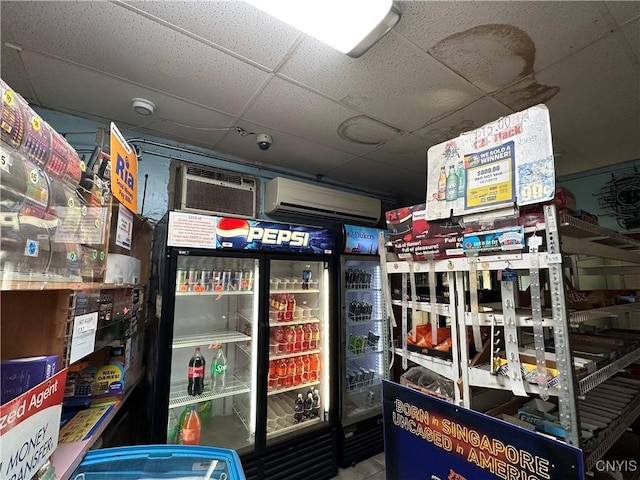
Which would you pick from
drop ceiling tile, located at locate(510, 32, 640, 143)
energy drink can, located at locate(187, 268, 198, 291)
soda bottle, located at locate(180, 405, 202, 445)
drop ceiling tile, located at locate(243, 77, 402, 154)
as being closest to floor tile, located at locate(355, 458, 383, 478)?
soda bottle, located at locate(180, 405, 202, 445)

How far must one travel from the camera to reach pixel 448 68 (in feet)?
5.92

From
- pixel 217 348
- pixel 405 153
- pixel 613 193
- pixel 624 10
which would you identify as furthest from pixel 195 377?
pixel 613 193

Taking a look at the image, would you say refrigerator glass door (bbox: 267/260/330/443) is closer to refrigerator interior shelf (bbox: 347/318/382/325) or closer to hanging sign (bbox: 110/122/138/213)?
refrigerator interior shelf (bbox: 347/318/382/325)

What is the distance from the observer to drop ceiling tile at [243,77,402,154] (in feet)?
6.79

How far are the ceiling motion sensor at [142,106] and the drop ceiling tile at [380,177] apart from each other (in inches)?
77.9

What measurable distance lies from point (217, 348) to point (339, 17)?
2663 mm

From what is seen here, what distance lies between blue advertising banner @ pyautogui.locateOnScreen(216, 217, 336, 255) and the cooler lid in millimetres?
1361

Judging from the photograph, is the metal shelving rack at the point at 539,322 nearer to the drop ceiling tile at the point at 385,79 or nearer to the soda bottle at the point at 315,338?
the drop ceiling tile at the point at 385,79

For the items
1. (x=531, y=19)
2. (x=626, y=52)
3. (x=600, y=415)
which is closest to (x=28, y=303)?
(x=531, y=19)

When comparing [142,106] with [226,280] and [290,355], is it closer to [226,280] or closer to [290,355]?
[226,280]

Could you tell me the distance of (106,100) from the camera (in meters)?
2.12

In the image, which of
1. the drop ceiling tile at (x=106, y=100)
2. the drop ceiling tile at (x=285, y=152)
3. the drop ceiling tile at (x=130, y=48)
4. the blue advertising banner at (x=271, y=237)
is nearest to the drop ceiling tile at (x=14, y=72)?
the drop ceiling tile at (x=106, y=100)

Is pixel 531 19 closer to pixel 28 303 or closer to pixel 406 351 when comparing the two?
pixel 406 351

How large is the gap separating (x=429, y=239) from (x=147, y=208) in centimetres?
245
